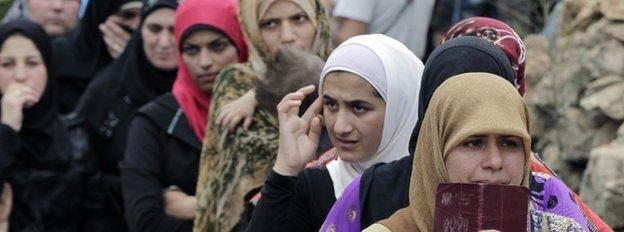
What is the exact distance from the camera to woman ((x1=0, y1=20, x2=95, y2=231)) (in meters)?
7.76

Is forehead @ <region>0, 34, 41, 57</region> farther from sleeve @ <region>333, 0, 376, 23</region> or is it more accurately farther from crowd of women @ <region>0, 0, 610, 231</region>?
sleeve @ <region>333, 0, 376, 23</region>

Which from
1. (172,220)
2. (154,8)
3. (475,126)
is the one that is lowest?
(172,220)

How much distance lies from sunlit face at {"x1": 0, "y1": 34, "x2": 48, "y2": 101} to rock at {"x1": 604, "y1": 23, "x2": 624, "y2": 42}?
2517mm

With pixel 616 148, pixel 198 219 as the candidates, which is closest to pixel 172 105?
pixel 198 219

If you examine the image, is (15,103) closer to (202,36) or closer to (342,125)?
(202,36)

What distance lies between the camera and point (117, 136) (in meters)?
8.27

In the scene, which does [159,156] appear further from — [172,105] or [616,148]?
[616,148]

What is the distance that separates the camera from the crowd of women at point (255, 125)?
4746 mm

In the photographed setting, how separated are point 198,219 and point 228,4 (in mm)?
1174

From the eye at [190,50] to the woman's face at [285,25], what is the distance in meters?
0.50

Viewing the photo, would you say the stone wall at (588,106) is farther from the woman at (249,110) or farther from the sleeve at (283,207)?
the sleeve at (283,207)

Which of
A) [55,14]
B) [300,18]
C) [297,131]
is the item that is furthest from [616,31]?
[55,14]

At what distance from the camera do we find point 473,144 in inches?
184

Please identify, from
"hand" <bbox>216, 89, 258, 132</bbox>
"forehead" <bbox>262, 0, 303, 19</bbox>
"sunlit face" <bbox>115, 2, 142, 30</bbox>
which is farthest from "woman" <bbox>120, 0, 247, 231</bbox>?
"sunlit face" <bbox>115, 2, 142, 30</bbox>
